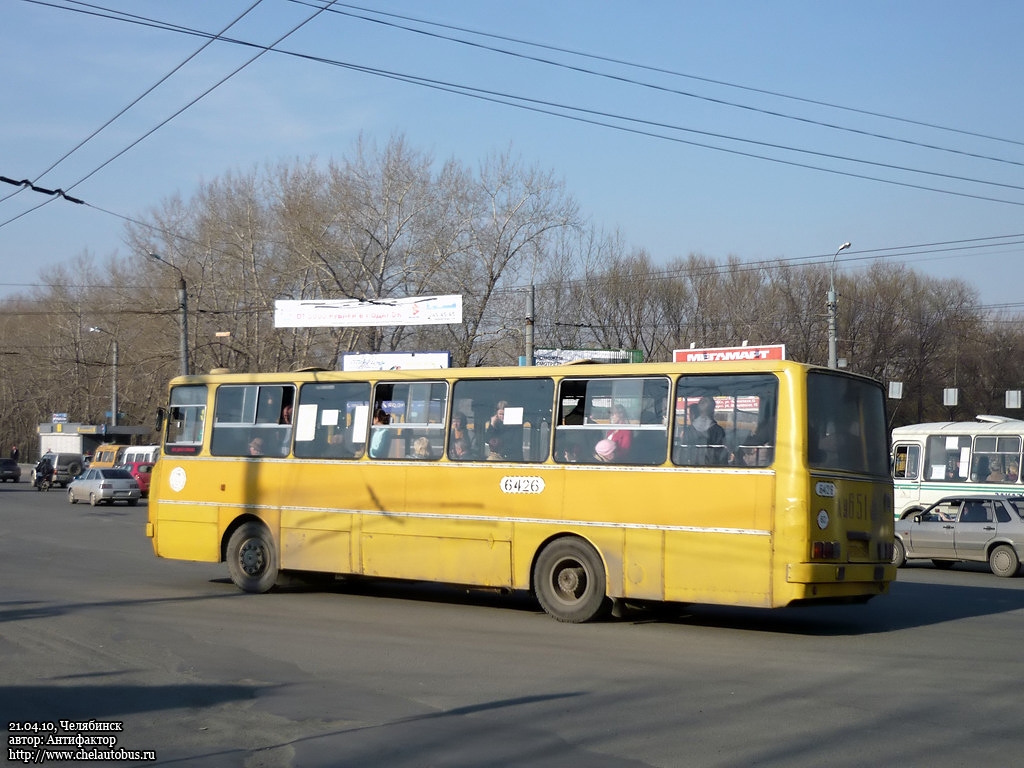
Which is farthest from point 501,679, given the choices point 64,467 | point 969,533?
point 64,467

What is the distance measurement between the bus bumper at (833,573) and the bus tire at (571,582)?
226 centimetres

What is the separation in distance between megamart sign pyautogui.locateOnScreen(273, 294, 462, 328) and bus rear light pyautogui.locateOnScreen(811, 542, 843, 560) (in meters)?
31.3

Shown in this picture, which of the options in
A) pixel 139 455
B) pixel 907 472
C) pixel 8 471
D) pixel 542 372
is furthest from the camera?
pixel 8 471

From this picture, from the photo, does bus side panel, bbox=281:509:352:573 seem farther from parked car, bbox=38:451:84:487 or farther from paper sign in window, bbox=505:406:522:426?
parked car, bbox=38:451:84:487

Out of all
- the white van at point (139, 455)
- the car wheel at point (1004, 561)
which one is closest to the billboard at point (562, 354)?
the white van at point (139, 455)

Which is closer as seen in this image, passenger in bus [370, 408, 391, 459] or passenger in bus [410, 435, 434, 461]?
passenger in bus [410, 435, 434, 461]

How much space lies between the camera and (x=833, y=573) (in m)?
11.0

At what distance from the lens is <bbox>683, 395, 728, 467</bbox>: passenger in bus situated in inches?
456

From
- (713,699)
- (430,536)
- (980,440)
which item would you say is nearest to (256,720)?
(713,699)

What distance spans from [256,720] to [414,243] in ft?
137

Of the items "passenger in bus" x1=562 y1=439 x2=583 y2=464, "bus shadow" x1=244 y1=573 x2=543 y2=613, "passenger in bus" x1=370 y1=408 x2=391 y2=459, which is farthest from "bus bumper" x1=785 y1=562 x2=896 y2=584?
"passenger in bus" x1=370 y1=408 x2=391 y2=459

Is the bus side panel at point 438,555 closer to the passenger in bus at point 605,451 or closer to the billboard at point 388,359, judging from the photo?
the passenger in bus at point 605,451

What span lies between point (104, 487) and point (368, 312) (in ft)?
40.9

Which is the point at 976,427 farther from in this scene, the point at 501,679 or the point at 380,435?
the point at 501,679
